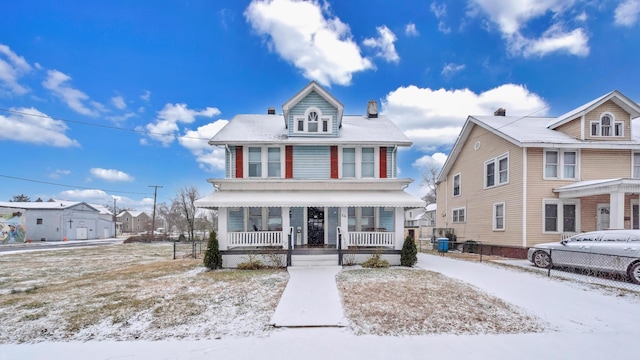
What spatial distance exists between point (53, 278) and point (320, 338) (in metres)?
11.0

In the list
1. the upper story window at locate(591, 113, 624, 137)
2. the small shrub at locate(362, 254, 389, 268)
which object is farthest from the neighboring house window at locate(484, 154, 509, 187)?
the small shrub at locate(362, 254, 389, 268)

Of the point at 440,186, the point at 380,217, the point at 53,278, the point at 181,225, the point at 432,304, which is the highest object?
the point at 440,186

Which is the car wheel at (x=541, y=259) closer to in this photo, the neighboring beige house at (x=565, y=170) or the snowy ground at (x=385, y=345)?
the neighboring beige house at (x=565, y=170)

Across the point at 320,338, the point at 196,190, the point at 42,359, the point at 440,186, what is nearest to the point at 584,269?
the point at 320,338

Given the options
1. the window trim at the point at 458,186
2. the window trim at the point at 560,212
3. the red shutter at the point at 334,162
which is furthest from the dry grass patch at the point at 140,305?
the window trim at the point at 458,186

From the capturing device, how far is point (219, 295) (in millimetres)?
7301

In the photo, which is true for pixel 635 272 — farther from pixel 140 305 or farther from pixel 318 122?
pixel 140 305

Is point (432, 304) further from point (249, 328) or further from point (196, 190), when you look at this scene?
point (196, 190)

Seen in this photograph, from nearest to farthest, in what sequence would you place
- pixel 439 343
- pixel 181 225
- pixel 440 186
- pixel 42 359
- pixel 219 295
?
1. pixel 42 359
2. pixel 439 343
3. pixel 219 295
4. pixel 440 186
5. pixel 181 225

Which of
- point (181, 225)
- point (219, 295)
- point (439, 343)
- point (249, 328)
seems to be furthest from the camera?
point (181, 225)

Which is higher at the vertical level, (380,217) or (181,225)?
(380,217)

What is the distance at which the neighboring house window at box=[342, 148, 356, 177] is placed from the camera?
1365cm

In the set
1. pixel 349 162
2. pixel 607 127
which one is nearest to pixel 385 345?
pixel 349 162

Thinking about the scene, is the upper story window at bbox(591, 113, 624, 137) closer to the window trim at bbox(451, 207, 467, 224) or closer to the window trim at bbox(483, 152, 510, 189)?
the window trim at bbox(483, 152, 510, 189)
